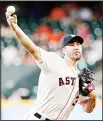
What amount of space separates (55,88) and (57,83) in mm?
48

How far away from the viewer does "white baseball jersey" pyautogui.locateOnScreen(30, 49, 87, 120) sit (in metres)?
4.12

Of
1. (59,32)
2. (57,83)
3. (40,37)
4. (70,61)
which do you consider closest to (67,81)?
(57,83)

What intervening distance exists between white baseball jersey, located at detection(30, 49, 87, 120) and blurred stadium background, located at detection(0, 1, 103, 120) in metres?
7.16

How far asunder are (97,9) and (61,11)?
36.5 inches

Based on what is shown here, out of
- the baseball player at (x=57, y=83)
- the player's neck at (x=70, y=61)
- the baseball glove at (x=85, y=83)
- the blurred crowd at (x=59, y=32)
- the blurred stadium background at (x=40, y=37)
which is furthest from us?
the blurred crowd at (x=59, y=32)

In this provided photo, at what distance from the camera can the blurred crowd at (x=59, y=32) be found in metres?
11.9

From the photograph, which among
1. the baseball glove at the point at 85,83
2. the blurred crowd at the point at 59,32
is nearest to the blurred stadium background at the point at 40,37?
the blurred crowd at the point at 59,32

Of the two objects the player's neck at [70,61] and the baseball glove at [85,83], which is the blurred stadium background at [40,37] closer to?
the baseball glove at [85,83]

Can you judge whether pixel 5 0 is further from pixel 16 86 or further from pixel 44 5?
pixel 16 86

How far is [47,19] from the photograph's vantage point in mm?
12344

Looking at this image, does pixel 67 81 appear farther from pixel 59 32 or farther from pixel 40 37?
pixel 59 32

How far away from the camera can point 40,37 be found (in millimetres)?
12094

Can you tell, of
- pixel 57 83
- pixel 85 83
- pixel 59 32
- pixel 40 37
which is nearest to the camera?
pixel 57 83

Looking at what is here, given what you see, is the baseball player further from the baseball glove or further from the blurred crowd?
the blurred crowd
